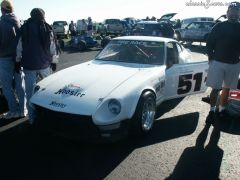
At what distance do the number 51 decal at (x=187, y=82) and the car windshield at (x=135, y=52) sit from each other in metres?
0.51

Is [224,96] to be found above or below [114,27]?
above

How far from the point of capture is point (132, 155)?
13.5ft

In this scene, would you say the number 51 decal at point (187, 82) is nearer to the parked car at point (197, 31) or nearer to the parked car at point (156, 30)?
the parked car at point (156, 30)

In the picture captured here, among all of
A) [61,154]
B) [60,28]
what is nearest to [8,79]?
[61,154]

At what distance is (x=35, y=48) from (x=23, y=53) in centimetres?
21

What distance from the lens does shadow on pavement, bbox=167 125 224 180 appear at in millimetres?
3650

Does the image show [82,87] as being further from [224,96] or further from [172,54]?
[224,96]

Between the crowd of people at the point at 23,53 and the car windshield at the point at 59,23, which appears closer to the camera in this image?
the crowd of people at the point at 23,53

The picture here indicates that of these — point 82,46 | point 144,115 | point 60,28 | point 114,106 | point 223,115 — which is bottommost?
point 60,28

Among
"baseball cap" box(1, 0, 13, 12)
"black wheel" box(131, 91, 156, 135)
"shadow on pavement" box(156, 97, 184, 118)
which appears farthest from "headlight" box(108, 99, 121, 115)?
"baseball cap" box(1, 0, 13, 12)

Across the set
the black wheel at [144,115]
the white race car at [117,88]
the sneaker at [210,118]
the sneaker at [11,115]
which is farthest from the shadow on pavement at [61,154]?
the sneaker at [11,115]

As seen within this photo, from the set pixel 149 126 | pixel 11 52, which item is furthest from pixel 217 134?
pixel 11 52

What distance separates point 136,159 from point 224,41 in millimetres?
2380

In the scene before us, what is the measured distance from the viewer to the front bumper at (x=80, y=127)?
3.98 metres
